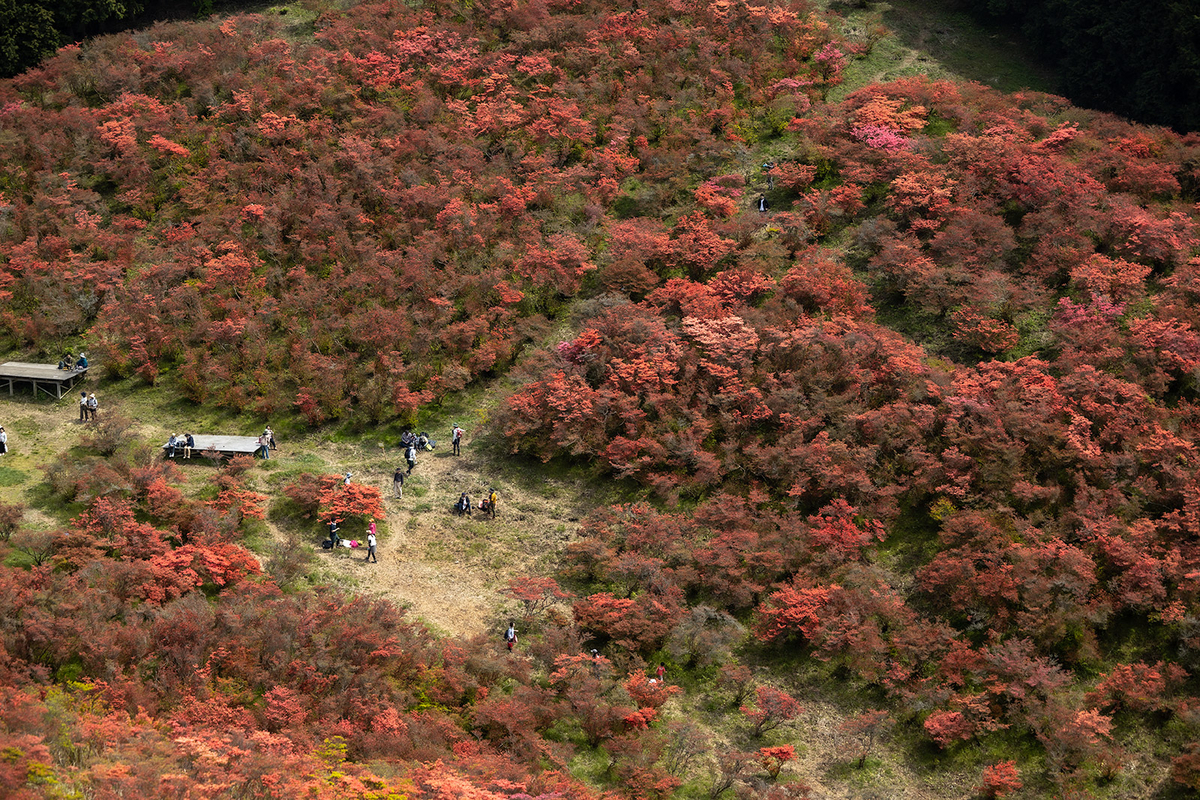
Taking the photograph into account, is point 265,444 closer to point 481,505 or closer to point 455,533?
point 455,533

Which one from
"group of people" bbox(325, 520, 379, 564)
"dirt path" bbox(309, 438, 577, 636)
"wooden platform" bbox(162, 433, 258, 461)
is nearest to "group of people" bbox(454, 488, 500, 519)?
"dirt path" bbox(309, 438, 577, 636)

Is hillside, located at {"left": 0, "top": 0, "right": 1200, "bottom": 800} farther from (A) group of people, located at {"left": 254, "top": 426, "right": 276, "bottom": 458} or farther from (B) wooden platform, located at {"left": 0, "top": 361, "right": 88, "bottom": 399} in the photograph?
(B) wooden platform, located at {"left": 0, "top": 361, "right": 88, "bottom": 399}

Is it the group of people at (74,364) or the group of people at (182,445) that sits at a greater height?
the group of people at (74,364)

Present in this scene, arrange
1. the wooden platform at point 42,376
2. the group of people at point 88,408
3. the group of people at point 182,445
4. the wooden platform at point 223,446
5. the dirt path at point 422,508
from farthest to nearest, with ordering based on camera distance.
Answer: the wooden platform at point 42,376 < the group of people at point 88,408 < the wooden platform at point 223,446 < the group of people at point 182,445 < the dirt path at point 422,508

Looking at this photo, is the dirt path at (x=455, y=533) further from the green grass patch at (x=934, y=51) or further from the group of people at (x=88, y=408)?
the green grass patch at (x=934, y=51)

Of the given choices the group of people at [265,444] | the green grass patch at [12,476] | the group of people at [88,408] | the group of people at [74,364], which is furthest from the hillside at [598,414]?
the group of people at [74,364]

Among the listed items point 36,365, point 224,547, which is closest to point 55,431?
point 36,365
